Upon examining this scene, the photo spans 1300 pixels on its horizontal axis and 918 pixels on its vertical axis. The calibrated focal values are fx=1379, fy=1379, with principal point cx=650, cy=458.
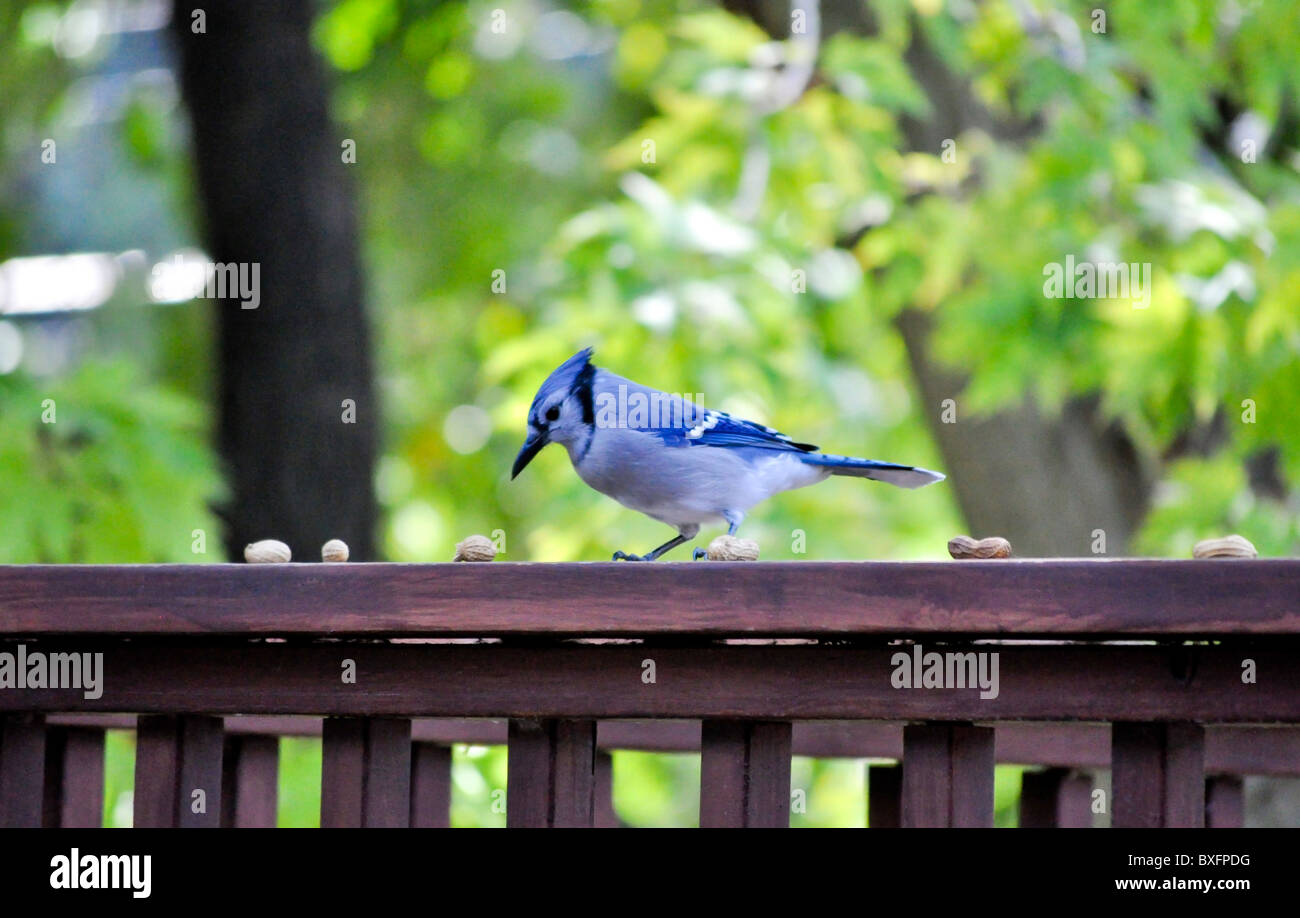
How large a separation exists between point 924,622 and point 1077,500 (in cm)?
323

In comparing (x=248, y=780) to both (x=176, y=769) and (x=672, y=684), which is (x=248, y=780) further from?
(x=672, y=684)

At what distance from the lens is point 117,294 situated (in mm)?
6352

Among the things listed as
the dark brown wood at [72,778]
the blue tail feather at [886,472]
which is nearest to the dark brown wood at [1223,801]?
the blue tail feather at [886,472]

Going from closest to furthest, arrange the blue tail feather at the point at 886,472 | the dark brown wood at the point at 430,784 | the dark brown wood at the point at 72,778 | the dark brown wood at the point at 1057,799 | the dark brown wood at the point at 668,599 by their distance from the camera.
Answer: the dark brown wood at the point at 668,599, the blue tail feather at the point at 886,472, the dark brown wood at the point at 72,778, the dark brown wood at the point at 430,784, the dark brown wood at the point at 1057,799

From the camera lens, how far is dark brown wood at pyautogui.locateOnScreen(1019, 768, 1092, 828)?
77.1 inches

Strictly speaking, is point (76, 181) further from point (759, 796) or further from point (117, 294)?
point (759, 796)

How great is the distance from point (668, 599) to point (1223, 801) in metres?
1.08

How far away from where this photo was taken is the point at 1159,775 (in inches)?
45.6

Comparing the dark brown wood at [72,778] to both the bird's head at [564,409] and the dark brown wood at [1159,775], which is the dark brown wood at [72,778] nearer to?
the bird's head at [564,409]

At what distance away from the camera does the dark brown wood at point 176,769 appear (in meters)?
1.36

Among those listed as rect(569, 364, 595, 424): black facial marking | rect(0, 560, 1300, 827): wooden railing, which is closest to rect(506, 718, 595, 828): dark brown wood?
rect(0, 560, 1300, 827): wooden railing

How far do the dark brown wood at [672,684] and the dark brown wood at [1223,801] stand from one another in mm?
803

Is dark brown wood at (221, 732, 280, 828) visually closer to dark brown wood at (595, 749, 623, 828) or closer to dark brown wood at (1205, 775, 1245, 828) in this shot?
dark brown wood at (595, 749, 623, 828)

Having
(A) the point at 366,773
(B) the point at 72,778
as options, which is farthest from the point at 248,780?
(A) the point at 366,773
